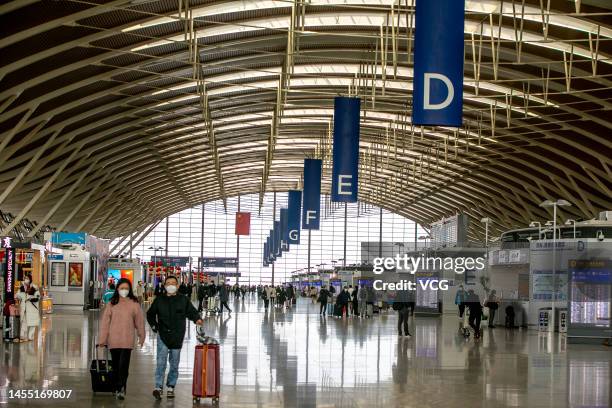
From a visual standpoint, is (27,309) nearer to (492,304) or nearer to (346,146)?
(346,146)

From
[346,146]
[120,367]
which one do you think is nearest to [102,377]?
[120,367]

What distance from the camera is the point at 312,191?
132 ft

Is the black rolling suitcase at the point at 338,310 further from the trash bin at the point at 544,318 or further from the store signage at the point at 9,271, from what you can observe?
the store signage at the point at 9,271

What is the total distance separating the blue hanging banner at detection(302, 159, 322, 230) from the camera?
130 ft

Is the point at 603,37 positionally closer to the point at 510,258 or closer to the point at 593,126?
the point at 510,258

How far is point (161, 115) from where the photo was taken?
49.7 metres

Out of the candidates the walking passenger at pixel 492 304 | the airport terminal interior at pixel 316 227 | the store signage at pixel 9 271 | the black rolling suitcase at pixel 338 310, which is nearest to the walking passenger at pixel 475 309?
the airport terminal interior at pixel 316 227

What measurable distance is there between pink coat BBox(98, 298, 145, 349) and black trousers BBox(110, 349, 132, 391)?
0.33 feet

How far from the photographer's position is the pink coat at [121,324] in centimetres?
1248

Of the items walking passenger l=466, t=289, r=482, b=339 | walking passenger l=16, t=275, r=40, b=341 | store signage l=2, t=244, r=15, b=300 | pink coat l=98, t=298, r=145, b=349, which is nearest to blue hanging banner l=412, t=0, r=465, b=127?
pink coat l=98, t=298, r=145, b=349

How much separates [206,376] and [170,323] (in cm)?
88

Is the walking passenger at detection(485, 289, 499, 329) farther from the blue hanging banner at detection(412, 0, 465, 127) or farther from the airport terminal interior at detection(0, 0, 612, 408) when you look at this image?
the blue hanging banner at detection(412, 0, 465, 127)

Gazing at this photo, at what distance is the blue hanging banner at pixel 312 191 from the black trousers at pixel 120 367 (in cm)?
2694

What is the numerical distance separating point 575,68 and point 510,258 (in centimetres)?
783
